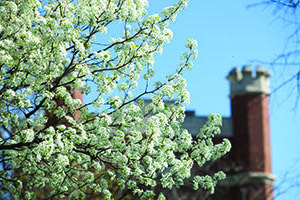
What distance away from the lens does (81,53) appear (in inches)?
383

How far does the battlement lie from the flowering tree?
2948 cm

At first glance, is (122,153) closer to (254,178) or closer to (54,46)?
(54,46)

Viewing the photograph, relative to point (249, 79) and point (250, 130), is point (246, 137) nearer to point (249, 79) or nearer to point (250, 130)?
point (250, 130)

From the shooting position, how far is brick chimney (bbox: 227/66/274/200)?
3797cm

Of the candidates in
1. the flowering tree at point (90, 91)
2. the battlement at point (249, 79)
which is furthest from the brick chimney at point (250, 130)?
the flowering tree at point (90, 91)

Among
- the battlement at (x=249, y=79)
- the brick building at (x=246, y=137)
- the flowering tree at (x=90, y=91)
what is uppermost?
the battlement at (x=249, y=79)

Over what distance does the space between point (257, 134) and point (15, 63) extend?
104ft

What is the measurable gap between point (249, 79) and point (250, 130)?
12.3 ft

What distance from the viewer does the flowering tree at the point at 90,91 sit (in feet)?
31.7

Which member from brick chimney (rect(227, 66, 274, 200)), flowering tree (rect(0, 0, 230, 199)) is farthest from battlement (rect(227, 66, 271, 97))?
flowering tree (rect(0, 0, 230, 199))

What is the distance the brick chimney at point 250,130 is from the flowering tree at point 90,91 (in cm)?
2815

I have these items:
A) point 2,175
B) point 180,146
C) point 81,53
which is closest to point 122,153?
point 180,146

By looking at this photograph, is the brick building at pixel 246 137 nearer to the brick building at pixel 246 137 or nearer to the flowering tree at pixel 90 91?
the brick building at pixel 246 137

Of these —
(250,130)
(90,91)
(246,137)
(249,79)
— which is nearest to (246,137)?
(246,137)
